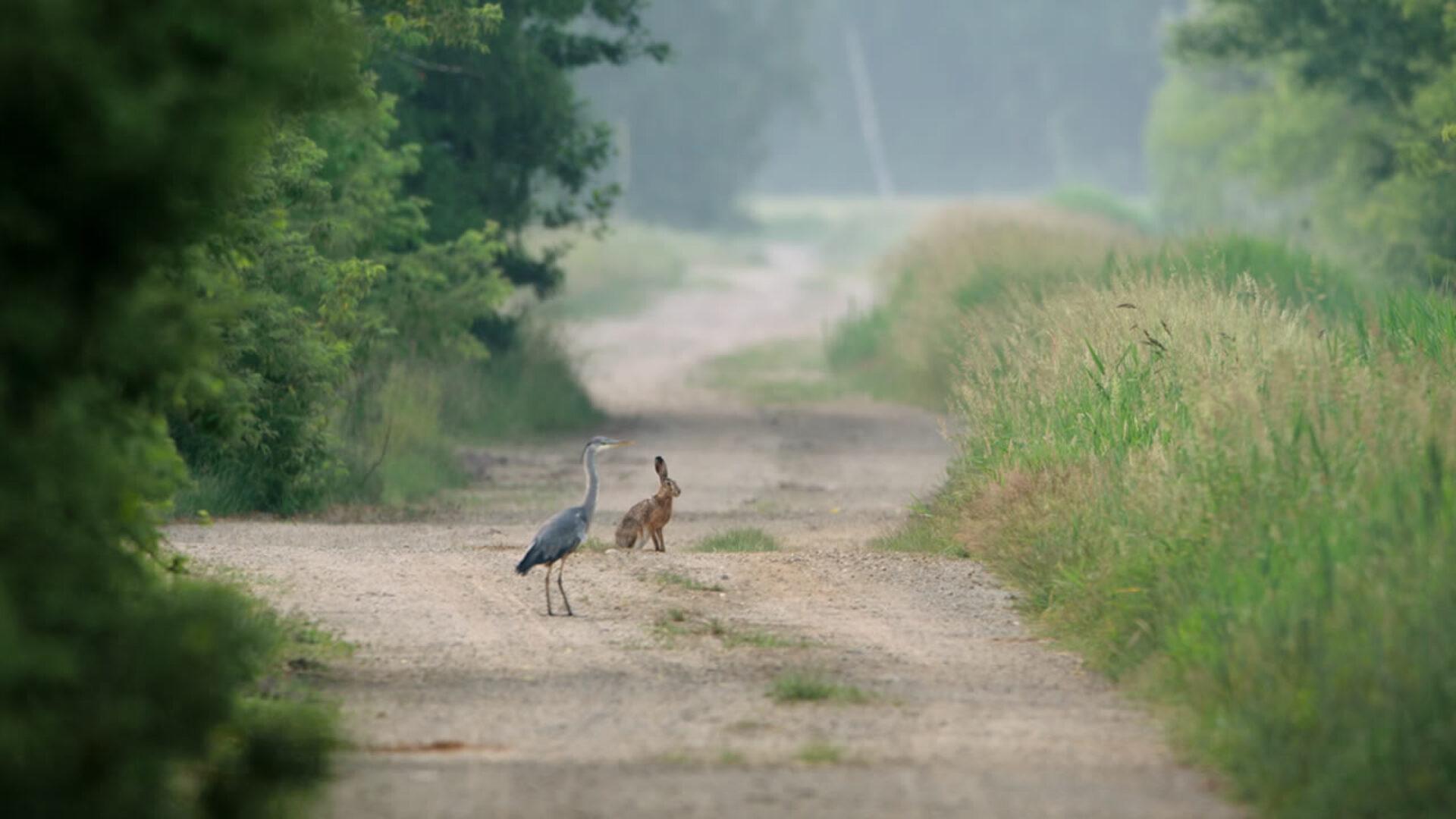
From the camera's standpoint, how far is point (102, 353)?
5504 millimetres

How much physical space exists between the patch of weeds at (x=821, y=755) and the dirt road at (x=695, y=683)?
12 mm

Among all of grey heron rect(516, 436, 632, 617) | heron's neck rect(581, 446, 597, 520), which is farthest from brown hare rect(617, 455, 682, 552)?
grey heron rect(516, 436, 632, 617)

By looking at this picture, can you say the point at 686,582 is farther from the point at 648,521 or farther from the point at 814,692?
the point at 814,692

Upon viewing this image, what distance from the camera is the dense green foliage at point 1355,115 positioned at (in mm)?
25750

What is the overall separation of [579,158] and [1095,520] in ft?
48.9

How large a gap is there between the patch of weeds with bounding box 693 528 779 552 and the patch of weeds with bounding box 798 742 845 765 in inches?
240

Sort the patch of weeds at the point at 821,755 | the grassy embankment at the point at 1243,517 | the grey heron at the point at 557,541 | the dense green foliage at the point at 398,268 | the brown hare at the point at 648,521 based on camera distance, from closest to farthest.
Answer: the grassy embankment at the point at 1243,517, the patch of weeds at the point at 821,755, the grey heron at the point at 557,541, the brown hare at the point at 648,521, the dense green foliage at the point at 398,268

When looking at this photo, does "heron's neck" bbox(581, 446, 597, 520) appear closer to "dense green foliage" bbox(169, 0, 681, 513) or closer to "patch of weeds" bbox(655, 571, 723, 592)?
"patch of weeds" bbox(655, 571, 723, 592)

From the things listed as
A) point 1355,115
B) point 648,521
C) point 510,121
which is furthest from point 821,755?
point 1355,115

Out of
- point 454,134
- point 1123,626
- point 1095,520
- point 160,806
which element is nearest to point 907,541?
point 1095,520

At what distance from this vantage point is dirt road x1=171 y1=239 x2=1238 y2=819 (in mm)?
6797

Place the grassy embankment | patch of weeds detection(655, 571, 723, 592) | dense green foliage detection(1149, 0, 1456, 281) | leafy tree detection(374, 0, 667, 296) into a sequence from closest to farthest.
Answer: the grassy embankment < patch of weeds detection(655, 571, 723, 592) < leafy tree detection(374, 0, 667, 296) < dense green foliage detection(1149, 0, 1456, 281)

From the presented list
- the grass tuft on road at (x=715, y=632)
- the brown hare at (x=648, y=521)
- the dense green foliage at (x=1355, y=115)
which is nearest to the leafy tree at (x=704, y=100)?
the dense green foliage at (x=1355, y=115)

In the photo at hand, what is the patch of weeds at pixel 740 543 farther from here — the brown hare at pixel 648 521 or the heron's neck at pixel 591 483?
the heron's neck at pixel 591 483
